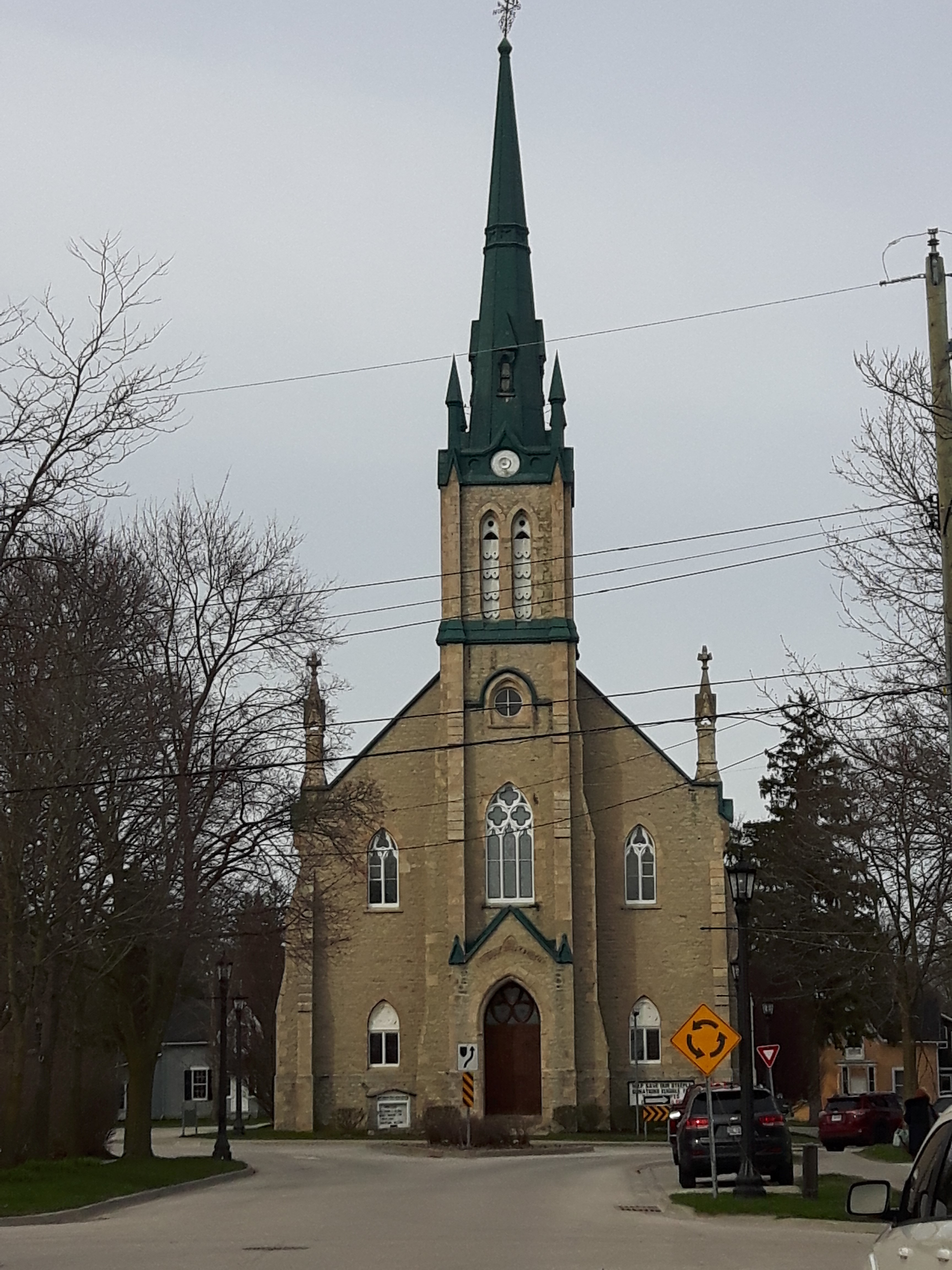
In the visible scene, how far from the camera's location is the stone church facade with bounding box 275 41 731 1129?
48.7m

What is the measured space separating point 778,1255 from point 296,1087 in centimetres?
3534

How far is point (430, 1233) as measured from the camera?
19.2 m

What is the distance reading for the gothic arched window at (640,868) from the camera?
5191cm

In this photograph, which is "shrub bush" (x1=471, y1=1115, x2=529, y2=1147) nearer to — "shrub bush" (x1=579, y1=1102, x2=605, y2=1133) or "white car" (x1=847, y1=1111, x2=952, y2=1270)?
"shrub bush" (x1=579, y1=1102, x2=605, y2=1133)

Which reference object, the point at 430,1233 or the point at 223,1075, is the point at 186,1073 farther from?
the point at 430,1233

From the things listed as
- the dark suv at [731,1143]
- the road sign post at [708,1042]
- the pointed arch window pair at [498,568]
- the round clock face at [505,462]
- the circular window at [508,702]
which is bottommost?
the dark suv at [731,1143]

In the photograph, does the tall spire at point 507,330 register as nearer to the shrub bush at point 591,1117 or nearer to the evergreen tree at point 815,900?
the evergreen tree at point 815,900

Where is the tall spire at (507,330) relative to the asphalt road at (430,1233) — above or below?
above

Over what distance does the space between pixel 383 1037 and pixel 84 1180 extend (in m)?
25.8

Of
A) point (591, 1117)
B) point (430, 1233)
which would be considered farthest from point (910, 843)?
point (591, 1117)

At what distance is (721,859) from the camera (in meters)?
52.0

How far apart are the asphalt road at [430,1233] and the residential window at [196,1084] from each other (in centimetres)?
5510

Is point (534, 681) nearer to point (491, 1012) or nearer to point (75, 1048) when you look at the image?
point (491, 1012)

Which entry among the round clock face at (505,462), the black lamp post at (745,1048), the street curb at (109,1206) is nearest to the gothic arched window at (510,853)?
the round clock face at (505,462)
